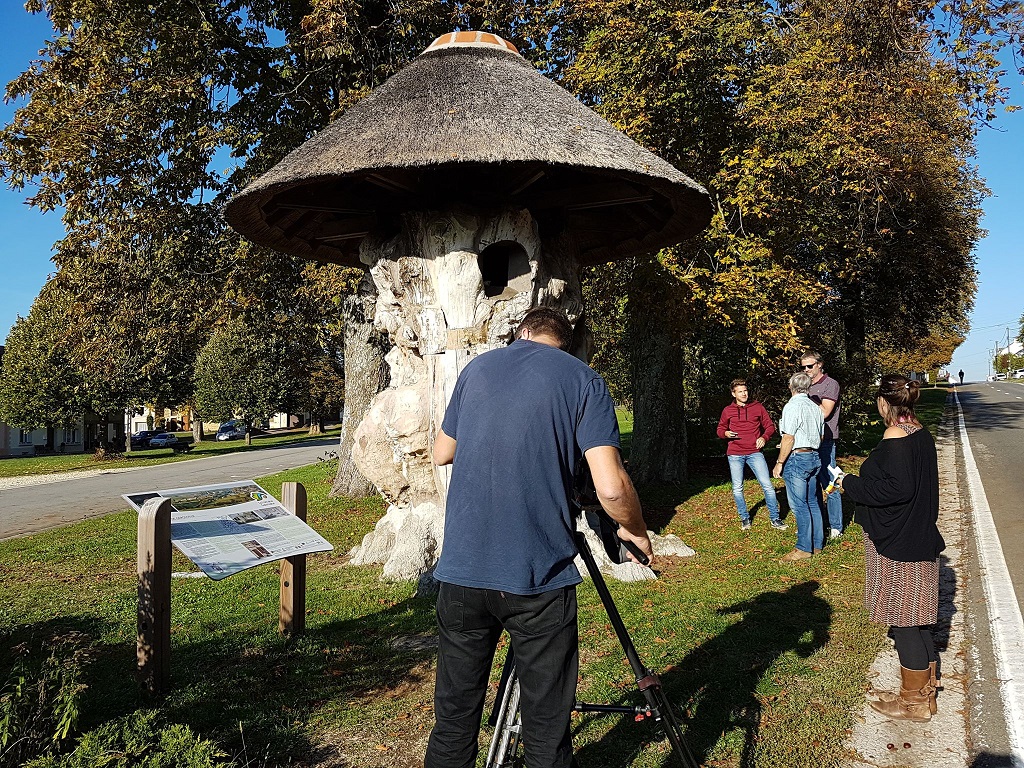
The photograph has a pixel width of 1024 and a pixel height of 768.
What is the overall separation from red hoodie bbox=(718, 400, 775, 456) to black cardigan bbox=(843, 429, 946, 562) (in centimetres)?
506

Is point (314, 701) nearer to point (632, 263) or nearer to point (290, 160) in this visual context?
point (290, 160)

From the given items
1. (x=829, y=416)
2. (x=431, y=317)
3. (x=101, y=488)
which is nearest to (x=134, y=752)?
(x=431, y=317)

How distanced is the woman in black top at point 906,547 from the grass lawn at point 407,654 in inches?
15.1

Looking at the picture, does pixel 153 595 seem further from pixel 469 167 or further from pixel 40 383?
pixel 40 383

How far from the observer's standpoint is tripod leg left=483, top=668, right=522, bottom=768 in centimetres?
308

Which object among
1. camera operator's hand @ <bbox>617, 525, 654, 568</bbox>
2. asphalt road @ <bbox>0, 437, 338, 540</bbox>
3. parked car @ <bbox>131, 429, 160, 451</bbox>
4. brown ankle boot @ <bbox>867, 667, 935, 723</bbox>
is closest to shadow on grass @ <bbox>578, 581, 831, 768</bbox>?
brown ankle boot @ <bbox>867, 667, 935, 723</bbox>

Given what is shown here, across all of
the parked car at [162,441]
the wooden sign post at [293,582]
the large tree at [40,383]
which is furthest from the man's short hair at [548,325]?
the parked car at [162,441]

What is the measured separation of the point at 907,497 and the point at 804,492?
12.9ft

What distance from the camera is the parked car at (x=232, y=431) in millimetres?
55250

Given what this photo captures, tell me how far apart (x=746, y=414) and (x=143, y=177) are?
9944 millimetres

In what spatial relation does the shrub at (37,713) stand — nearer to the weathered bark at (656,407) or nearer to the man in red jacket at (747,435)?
the man in red jacket at (747,435)

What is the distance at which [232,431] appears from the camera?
5619 cm

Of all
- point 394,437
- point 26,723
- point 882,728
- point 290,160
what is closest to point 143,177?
point 290,160

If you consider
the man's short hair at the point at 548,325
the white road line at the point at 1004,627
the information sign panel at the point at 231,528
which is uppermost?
the man's short hair at the point at 548,325
